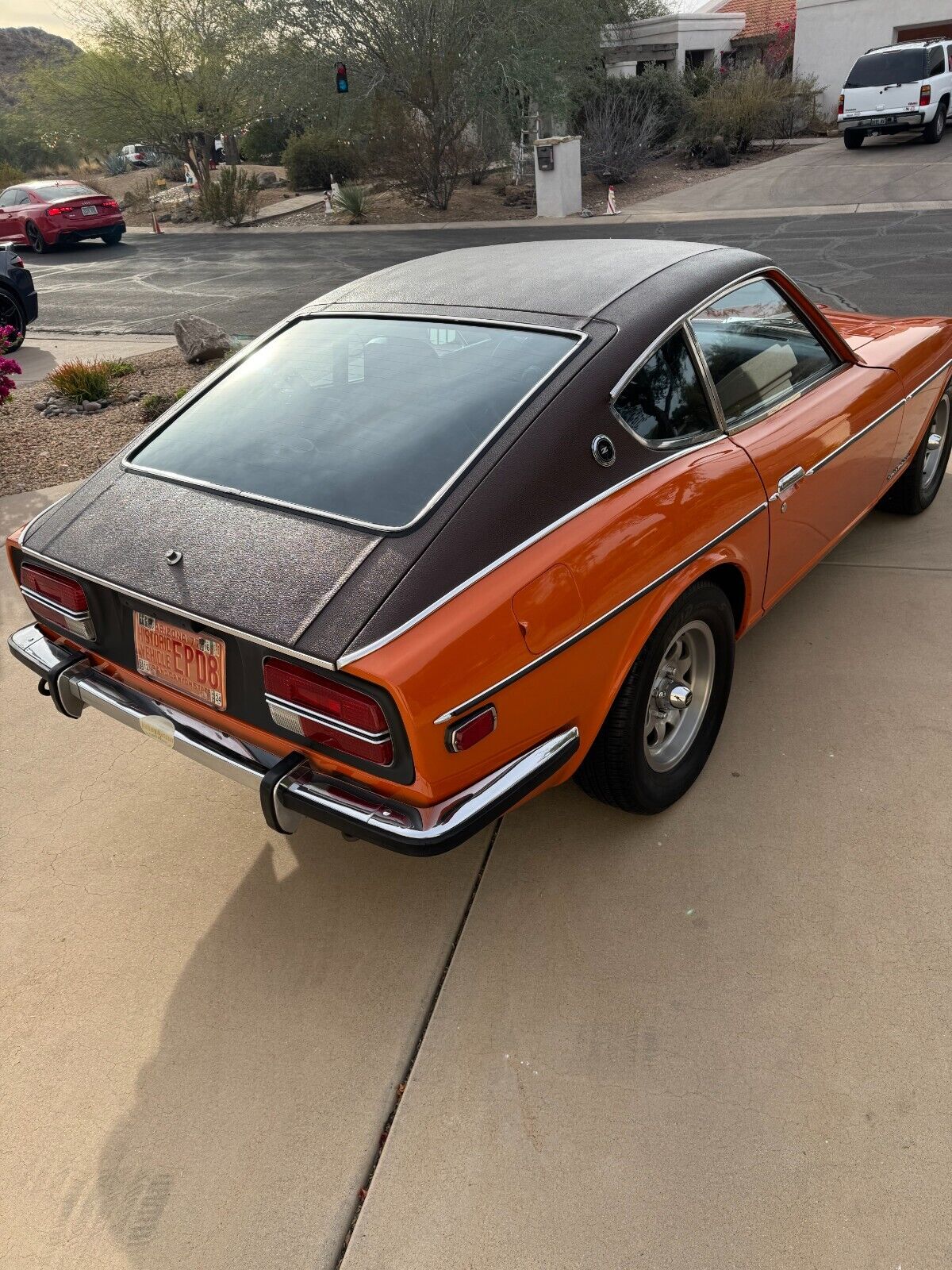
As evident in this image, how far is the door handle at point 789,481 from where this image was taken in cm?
307

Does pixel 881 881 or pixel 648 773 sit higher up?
pixel 648 773

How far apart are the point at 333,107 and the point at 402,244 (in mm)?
7386

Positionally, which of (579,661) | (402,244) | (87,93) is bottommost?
(402,244)

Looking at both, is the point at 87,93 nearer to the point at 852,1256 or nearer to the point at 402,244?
the point at 402,244

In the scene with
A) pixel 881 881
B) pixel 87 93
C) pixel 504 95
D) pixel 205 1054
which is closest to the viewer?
pixel 205 1054

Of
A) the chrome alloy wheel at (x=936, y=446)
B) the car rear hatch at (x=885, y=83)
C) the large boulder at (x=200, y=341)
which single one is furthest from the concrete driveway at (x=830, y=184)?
the chrome alloy wheel at (x=936, y=446)

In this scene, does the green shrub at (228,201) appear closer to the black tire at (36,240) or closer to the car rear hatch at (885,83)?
the black tire at (36,240)

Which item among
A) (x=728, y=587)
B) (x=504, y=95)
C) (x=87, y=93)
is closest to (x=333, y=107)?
(x=504, y=95)

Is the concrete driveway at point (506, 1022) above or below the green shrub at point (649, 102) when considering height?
below

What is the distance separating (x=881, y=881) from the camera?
263cm

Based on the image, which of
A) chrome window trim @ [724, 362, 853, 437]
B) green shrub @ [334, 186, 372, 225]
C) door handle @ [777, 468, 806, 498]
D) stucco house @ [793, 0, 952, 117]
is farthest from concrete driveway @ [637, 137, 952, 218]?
door handle @ [777, 468, 806, 498]

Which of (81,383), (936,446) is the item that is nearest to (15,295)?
(81,383)

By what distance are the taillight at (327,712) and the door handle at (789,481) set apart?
→ 1660 mm

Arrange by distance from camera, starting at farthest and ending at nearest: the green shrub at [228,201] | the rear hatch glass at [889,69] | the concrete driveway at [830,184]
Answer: the green shrub at [228,201], the rear hatch glass at [889,69], the concrete driveway at [830,184]
